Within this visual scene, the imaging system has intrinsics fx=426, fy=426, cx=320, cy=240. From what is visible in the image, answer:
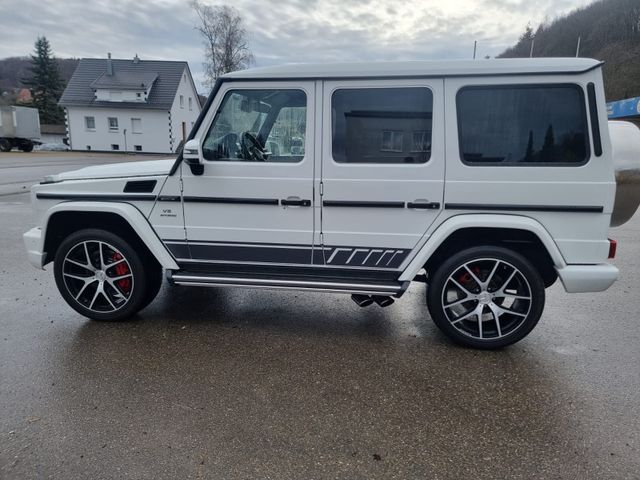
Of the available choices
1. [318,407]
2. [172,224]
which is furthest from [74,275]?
[318,407]

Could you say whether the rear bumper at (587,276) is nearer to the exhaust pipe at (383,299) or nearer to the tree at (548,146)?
the tree at (548,146)

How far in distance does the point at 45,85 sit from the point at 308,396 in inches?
2731

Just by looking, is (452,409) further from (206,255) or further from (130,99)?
(130,99)

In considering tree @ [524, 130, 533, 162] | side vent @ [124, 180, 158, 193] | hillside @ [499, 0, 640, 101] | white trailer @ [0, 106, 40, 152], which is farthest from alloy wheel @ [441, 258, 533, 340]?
hillside @ [499, 0, 640, 101]

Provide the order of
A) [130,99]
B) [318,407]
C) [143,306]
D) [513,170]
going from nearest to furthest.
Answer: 1. [318,407]
2. [513,170]
3. [143,306]
4. [130,99]

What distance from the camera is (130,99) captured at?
38.9 metres

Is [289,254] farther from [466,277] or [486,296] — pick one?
[486,296]

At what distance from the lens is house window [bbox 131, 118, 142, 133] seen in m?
39.3

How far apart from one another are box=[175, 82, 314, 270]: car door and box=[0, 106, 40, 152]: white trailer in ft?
114

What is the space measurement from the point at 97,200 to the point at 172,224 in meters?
0.72

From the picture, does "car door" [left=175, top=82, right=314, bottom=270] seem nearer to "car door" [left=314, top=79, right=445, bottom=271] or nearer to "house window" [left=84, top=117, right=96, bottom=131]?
"car door" [left=314, top=79, right=445, bottom=271]

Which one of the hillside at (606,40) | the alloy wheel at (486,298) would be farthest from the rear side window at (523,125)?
the hillside at (606,40)

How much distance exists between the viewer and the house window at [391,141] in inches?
132

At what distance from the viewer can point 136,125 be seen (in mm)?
39500
